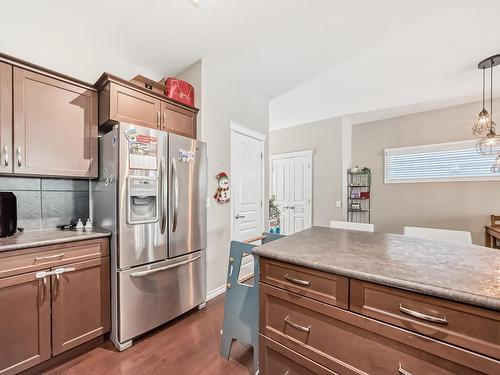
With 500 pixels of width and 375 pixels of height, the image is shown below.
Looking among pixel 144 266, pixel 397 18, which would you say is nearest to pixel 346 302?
pixel 144 266

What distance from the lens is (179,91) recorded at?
247 centimetres

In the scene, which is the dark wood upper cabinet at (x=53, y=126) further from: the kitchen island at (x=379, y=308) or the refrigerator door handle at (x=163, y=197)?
the kitchen island at (x=379, y=308)

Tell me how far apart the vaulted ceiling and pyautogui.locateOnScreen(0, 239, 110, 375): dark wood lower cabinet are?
174 centimetres

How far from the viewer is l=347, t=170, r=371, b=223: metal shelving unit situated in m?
4.70

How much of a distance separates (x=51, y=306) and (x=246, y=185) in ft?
7.58

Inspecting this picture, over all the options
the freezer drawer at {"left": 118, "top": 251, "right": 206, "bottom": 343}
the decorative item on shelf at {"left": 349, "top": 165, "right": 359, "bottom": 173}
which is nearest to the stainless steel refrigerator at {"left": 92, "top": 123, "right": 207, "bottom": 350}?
the freezer drawer at {"left": 118, "top": 251, "right": 206, "bottom": 343}

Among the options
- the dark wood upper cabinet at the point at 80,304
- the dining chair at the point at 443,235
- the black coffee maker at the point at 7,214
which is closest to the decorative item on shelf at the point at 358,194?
the dining chair at the point at 443,235

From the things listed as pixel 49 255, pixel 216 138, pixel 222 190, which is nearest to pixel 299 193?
pixel 222 190

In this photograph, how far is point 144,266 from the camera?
1926mm

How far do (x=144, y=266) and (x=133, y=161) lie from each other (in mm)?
871

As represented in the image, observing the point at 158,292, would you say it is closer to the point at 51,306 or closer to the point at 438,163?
the point at 51,306

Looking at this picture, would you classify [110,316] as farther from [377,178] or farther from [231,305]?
[377,178]

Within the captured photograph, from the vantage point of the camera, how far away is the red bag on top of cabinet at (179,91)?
7.93 feet

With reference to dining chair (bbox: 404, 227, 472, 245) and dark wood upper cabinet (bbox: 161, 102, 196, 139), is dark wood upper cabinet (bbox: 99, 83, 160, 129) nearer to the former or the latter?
dark wood upper cabinet (bbox: 161, 102, 196, 139)
